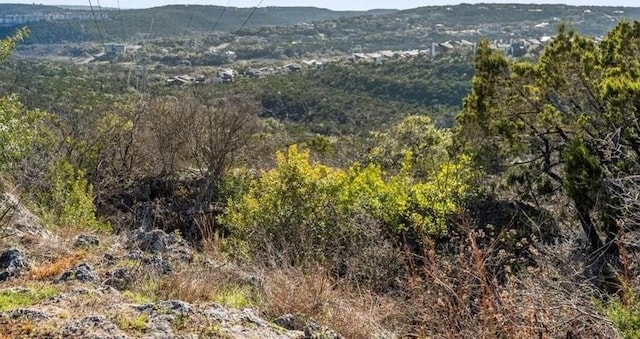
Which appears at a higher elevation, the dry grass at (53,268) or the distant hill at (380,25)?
the dry grass at (53,268)

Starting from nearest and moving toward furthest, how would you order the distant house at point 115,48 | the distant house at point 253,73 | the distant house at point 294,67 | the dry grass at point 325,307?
the dry grass at point 325,307 → the distant house at point 115,48 → the distant house at point 253,73 → the distant house at point 294,67

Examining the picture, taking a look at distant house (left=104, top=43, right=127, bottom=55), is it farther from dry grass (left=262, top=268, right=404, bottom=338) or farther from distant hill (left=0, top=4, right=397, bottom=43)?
distant hill (left=0, top=4, right=397, bottom=43)

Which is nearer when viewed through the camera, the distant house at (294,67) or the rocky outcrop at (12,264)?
the rocky outcrop at (12,264)

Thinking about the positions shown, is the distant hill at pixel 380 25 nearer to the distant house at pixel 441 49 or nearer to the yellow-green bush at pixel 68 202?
the distant house at pixel 441 49

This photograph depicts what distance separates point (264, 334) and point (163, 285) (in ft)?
3.61

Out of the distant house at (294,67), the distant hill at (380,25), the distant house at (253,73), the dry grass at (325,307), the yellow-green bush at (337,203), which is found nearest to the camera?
the dry grass at (325,307)

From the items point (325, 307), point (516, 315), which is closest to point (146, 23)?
point (325, 307)

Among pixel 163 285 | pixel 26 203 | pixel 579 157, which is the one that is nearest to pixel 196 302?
pixel 163 285

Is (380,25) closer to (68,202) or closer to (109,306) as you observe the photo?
(68,202)

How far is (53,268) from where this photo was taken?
4.60 m

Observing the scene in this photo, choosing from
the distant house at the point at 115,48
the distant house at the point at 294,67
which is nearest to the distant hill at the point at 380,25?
the distant house at the point at 294,67

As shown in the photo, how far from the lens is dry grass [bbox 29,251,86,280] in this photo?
14.7ft

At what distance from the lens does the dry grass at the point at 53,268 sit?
4.47 meters

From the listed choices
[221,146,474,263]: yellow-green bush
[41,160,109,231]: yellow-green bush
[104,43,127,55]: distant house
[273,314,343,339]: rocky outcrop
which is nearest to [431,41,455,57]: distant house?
[104,43,127,55]: distant house
